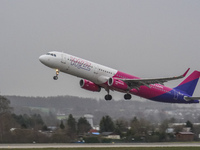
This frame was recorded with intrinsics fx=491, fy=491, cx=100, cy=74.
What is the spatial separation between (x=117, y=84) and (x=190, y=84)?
42.7ft

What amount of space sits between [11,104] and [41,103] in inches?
184

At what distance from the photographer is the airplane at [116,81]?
2038 inches

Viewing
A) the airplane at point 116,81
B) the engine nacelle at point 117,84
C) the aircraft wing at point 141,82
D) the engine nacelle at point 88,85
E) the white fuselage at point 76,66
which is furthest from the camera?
the engine nacelle at point 88,85

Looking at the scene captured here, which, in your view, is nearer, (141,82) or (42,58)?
(42,58)

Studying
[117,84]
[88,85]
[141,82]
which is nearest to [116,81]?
[117,84]

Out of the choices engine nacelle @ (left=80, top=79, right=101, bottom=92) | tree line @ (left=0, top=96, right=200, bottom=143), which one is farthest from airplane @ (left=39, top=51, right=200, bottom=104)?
tree line @ (left=0, top=96, right=200, bottom=143)

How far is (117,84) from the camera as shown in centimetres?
5438

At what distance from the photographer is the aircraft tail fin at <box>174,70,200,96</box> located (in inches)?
2469

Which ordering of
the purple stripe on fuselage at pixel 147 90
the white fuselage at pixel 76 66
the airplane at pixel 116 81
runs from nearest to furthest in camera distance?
1. the white fuselage at pixel 76 66
2. the airplane at pixel 116 81
3. the purple stripe on fuselage at pixel 147 90

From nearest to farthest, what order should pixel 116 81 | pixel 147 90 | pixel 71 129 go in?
pixel 116 81 < pixel 147 90 < pixel 71 129

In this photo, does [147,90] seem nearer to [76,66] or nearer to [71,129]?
[76,66]

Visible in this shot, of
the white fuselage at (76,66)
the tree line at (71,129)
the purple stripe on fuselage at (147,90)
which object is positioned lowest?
the tree line at (71,129)

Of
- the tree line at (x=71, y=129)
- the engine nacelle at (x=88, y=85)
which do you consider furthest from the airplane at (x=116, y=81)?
the tree line at (x=71, y=129)

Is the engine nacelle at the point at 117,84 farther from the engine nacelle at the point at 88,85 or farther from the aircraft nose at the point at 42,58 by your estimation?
the aircraft nose at the point at 42,58
